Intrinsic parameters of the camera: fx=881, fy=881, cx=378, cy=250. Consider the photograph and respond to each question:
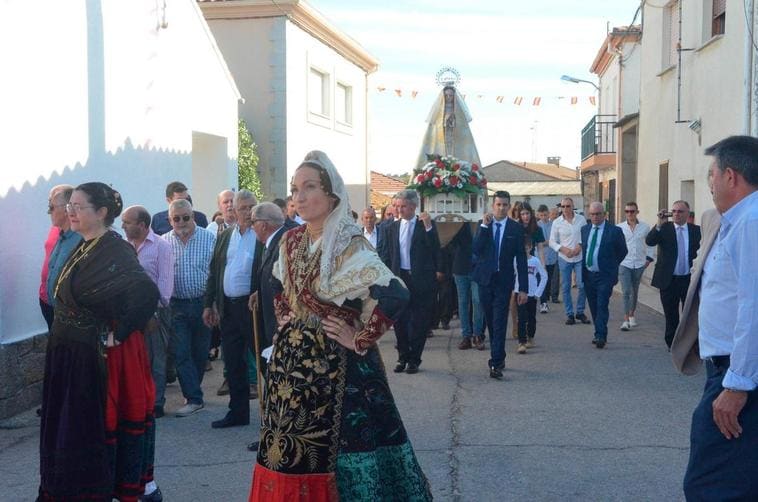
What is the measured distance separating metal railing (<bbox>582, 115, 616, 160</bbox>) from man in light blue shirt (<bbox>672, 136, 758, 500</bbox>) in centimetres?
2698

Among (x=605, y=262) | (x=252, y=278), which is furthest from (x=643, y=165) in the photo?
(x=252, y=278)

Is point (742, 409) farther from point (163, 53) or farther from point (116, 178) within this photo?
point (163, 53)

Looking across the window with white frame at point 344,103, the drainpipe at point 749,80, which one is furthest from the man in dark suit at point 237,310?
the window with white frame at point 344,103

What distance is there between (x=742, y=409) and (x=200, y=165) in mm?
12324

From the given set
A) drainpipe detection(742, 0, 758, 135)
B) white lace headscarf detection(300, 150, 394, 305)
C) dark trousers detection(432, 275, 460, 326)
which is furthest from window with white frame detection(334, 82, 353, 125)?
white lace headscarf detection(300, 150, 394, 305)

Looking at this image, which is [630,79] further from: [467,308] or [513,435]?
[513,435]

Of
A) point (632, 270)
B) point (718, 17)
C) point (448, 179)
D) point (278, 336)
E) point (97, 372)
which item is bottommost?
point (97, 372)

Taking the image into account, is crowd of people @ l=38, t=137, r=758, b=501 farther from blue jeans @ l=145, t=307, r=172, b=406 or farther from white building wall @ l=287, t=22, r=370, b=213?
white building wall @ l=287, t=22, r=370, b=213

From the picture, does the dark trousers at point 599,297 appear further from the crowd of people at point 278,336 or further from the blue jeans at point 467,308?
the crowd of people at point 278,336

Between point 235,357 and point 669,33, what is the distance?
49.5 ft

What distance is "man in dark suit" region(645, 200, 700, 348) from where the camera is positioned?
10539 mm

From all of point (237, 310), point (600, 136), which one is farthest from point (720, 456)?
point (600, 136)

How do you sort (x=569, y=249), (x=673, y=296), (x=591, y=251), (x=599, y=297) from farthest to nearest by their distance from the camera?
(x=569, y=249), (x=591, y=251), (x=599, y=297), (x=673, y=296)

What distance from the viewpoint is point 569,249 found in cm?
1391
